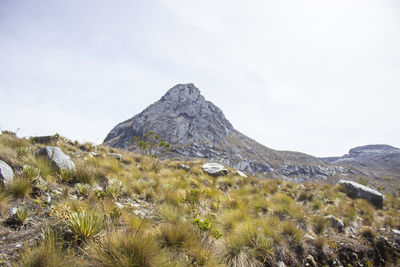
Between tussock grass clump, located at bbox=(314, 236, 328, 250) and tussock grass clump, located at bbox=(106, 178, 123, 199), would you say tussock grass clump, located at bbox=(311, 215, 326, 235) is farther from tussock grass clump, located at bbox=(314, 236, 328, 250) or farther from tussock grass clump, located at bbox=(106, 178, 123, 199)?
tussock grass clump, located at bbox=(106, 178, 123, 199)

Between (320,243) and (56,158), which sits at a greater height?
(56,158)

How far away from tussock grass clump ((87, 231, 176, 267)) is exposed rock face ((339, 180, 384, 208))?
1207 centimetres

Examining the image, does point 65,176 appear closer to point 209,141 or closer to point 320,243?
point 320,243

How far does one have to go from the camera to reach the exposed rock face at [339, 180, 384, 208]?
8625 mm

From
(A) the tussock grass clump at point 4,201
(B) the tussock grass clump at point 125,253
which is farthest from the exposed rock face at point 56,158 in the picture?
(B) the tussock grass clump at point 125,253

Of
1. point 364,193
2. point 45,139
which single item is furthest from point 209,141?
point 45,139

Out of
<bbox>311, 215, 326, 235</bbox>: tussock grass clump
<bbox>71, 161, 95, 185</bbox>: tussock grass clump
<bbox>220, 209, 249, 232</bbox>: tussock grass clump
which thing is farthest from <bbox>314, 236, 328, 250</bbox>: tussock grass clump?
<bbox>71, 161, 95, 185</bbox>: tussock grass clump

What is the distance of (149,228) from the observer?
3.41 m

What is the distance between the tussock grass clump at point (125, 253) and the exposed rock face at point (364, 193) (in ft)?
39.6

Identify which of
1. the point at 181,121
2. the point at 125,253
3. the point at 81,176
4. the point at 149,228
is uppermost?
the point at 181,121

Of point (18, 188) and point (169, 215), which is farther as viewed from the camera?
point (169, 215)

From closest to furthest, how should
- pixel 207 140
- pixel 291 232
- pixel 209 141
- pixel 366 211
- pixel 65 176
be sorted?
pixel 291 232, pixel 65 176, pixel 366 211, pixel 209 141, pixel 207 140

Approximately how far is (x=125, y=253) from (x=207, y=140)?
8906cm

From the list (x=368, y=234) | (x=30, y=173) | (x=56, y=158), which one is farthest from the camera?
(x=368, y=234)
